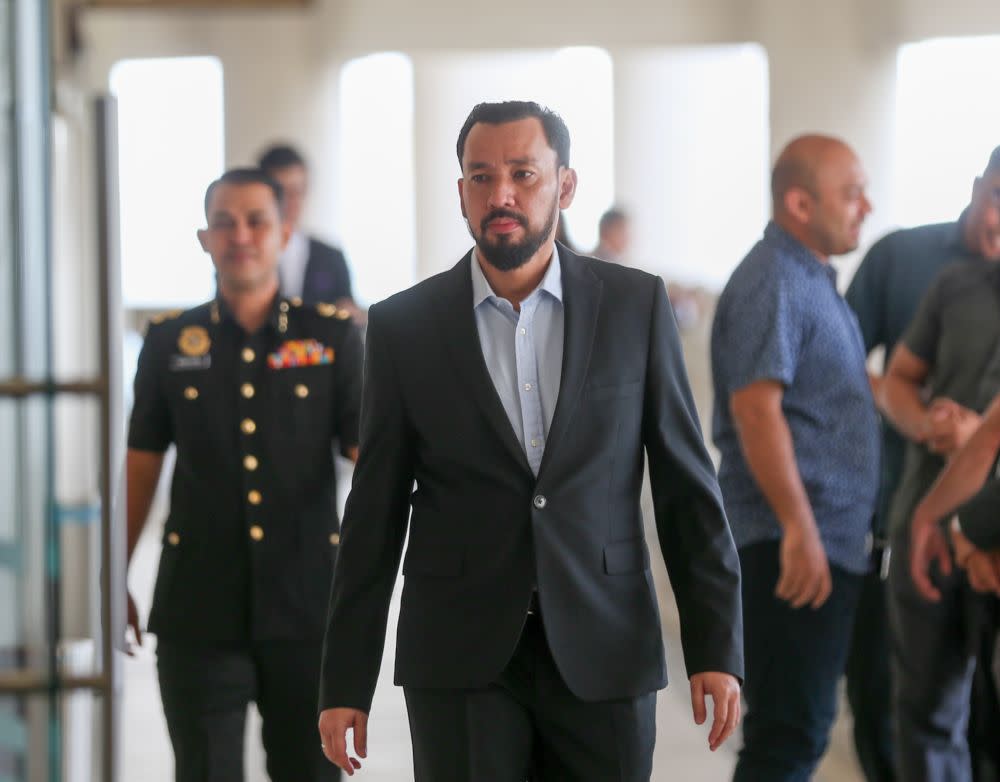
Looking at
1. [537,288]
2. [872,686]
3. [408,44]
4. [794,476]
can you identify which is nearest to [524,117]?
[537,288]

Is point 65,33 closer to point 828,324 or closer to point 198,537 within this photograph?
point 198,537

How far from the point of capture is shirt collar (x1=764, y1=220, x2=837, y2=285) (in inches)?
116

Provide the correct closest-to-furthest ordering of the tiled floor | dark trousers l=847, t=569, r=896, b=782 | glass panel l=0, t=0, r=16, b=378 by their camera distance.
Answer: glass panel l=0, t=0, r=16, b=378
dark trousers l=847, t=569, r=896, b=782
the tiled floor

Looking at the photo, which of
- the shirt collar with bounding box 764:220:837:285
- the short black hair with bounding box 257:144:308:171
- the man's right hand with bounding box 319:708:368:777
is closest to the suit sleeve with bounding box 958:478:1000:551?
the shirt collar with bounding box 764:220:837:285

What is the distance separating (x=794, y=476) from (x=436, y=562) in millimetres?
1036

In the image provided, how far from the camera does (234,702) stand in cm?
277

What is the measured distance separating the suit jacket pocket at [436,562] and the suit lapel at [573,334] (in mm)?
165

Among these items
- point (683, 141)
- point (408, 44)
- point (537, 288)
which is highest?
point (408, 44)

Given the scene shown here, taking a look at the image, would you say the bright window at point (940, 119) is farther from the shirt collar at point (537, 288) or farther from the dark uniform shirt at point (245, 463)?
the shirt collar at point (537, 288)

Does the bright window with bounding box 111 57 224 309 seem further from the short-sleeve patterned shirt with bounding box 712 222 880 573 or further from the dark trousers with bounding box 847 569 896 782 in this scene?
the short-sleeve patterned shirt with bounding box 712 222 880 573

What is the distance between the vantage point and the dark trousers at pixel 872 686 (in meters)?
3.48

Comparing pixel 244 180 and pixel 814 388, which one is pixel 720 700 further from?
pixel 244 180

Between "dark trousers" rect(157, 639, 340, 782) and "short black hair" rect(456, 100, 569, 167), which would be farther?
"dark trousers" rect(157, 639, 340, 782)

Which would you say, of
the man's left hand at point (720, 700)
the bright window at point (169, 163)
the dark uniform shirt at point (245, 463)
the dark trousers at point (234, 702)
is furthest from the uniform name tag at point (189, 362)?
the bright window at point (169, 163)
